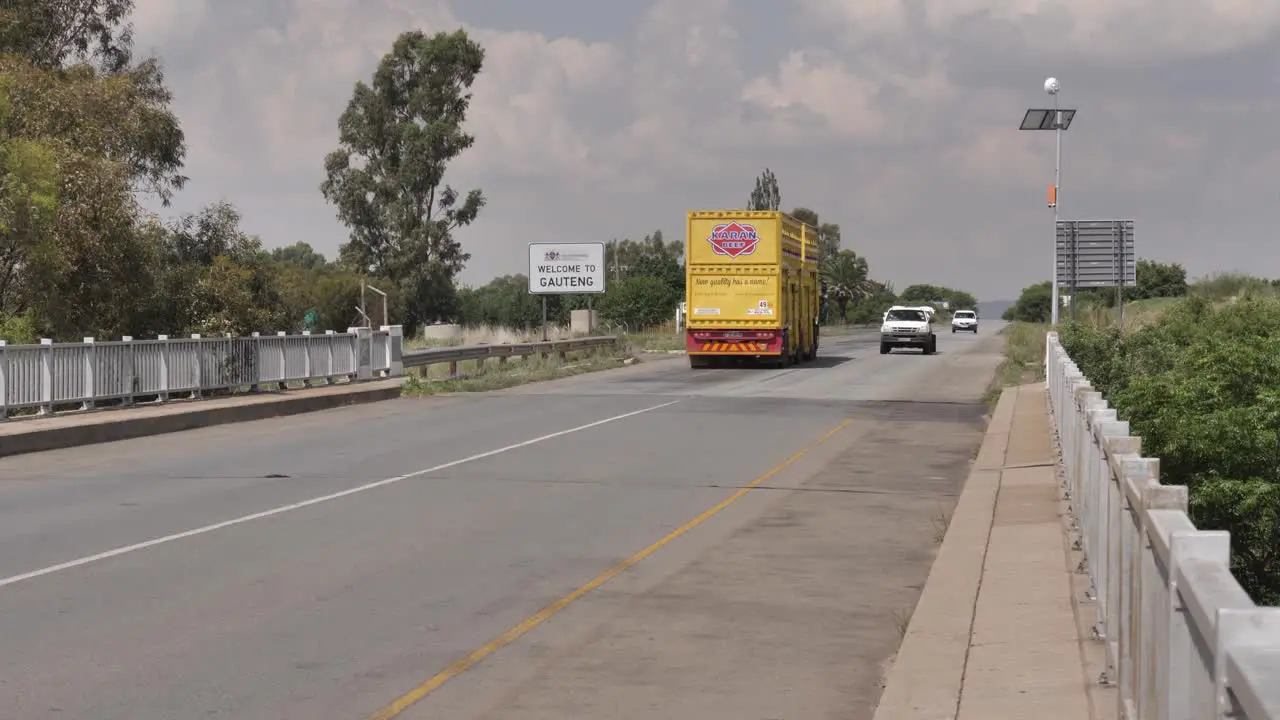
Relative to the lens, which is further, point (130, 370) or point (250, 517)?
point (130, 370)

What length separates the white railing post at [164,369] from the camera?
83.0 feet

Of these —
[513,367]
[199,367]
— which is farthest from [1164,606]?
[513,367]

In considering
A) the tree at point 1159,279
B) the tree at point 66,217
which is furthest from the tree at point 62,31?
the tree at point 1159,279

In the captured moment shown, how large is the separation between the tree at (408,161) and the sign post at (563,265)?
17.6 m

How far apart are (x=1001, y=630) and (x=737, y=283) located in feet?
108

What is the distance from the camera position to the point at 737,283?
40.8 metres

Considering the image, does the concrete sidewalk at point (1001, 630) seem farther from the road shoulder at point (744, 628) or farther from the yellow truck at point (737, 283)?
the yellow truck at point (737, 283)

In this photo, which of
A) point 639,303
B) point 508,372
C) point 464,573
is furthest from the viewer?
point 639,303

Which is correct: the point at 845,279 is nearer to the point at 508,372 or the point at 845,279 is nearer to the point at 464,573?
the point at 508,372

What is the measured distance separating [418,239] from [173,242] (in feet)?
128

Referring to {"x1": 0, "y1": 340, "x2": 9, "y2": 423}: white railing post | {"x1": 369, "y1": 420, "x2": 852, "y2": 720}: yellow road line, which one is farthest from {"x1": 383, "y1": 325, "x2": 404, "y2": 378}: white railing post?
{"x1": 369, "y1": 420, "x2": 852, "y2": 720}: yellow road line

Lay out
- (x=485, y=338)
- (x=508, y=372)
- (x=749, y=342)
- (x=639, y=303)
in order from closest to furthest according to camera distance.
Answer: (x=508, y=372), (x=749, y=342), (x=485, y=338), (x=639, y=303)

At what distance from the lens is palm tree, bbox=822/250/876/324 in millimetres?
144875

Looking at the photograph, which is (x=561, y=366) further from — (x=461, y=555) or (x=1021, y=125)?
(x=461, y=555)
